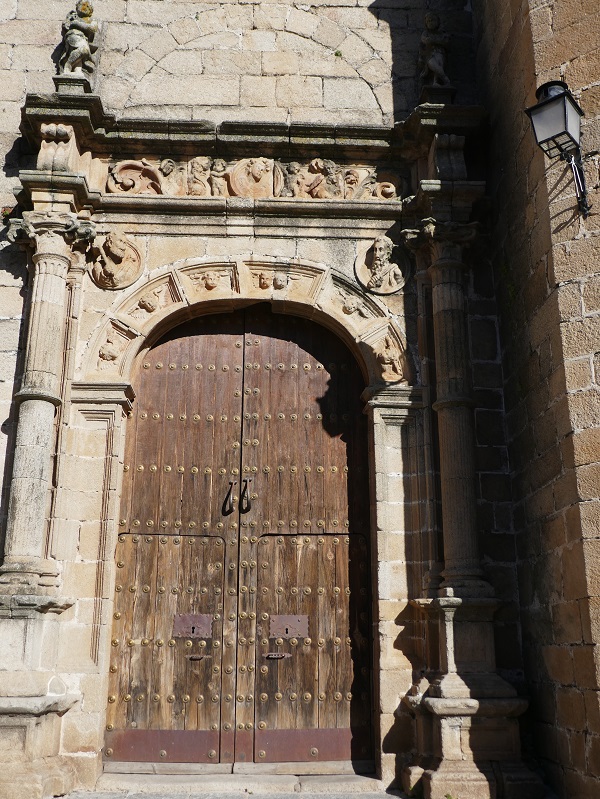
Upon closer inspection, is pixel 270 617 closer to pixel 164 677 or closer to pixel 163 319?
pixel 164 677

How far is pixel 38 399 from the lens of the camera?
191 inches

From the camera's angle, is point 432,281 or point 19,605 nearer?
point 19,605

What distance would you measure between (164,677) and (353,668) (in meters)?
1.13

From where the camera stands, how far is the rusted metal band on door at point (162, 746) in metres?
4.77

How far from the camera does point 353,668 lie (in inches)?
196

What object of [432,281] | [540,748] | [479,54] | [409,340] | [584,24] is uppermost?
[479,54]

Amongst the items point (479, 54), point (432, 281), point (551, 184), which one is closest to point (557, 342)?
point (551, 184)

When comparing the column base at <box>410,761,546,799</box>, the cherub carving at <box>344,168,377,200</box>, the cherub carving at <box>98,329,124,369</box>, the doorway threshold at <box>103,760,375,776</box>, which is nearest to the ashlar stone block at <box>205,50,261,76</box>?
the cherub carving at <box>344,168,377,200</box>

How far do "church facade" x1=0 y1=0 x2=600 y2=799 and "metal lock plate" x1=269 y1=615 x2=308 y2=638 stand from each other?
0.02 metres

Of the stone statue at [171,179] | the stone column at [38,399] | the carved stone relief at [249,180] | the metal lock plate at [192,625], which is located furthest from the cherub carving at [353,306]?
the metal lock plate at [192,625]

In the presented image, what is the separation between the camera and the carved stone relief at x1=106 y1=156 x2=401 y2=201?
18.4 feet

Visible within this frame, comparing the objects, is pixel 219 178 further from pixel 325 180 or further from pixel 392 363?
pixel 392 363

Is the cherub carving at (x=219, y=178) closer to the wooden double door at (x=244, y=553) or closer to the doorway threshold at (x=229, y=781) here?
the wooden double door at (x=244, y=553)

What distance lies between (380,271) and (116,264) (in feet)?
5.70
